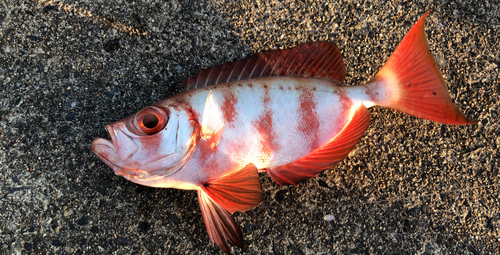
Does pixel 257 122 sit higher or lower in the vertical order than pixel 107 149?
lower

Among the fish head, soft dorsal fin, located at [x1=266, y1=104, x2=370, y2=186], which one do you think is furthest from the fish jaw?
soft dorsal fin, located at [x1=266, y1=104, x2=370, y2=186]

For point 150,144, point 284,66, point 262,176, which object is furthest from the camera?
point 262,176

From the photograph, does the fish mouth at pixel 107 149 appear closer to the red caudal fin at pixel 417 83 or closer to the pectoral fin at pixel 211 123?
the pectoral fin at pixel 211 123

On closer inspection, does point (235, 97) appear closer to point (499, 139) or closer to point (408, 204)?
point (408, 204)

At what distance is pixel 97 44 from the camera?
197 centimetres

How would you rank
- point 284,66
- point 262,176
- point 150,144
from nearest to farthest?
1. point 150,144
2. point 284,66
3. point 262,176

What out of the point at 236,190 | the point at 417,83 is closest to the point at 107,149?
the point at 236,190

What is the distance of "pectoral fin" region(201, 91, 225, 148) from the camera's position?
1571 mm

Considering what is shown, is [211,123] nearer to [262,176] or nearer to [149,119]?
[149,119]

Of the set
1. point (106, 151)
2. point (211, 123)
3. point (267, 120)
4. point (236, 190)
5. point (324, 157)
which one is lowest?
point (324, 157)

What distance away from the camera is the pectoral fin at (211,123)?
1.57 meters

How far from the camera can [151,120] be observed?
1557mm

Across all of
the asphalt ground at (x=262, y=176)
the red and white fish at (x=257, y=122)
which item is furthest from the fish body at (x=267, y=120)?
the asphalt ground at (x=262, y=176)

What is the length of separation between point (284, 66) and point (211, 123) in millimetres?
554
